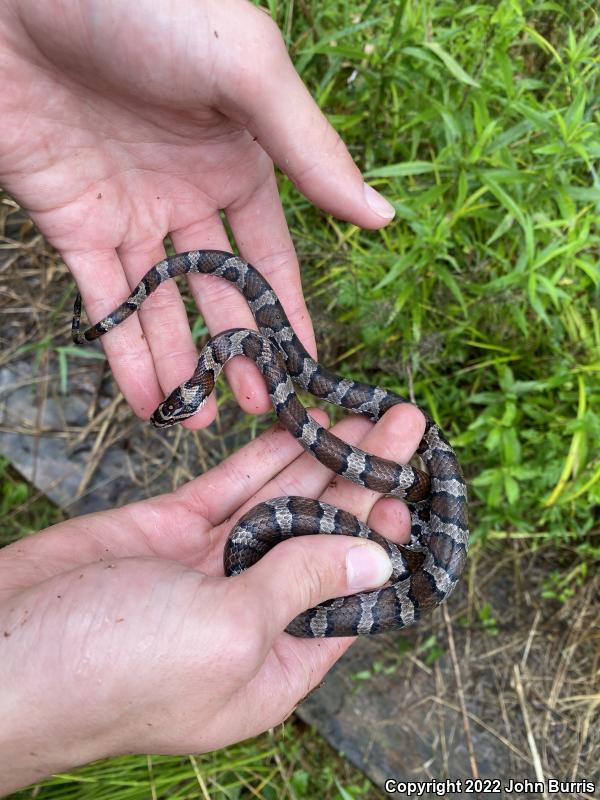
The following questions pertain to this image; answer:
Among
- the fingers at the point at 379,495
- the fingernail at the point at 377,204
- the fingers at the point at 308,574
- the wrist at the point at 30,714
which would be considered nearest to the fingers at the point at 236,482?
the fingers at the point at 379,495

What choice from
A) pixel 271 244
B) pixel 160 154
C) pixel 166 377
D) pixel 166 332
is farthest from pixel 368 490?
pixel 160 154

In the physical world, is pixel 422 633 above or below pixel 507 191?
below

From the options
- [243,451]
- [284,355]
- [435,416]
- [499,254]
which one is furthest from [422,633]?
[499,254]

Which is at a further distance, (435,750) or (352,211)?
(435,750)

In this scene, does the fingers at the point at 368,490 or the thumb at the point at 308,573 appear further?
the fingers at the point at 368,490

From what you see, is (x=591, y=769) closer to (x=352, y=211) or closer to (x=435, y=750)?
(x=435, y=750)

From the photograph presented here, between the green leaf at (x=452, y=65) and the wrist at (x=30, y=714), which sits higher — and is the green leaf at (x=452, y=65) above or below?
above

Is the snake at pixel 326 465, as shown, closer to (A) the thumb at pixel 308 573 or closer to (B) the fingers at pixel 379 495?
(B) the fingers at pixel 379 495
